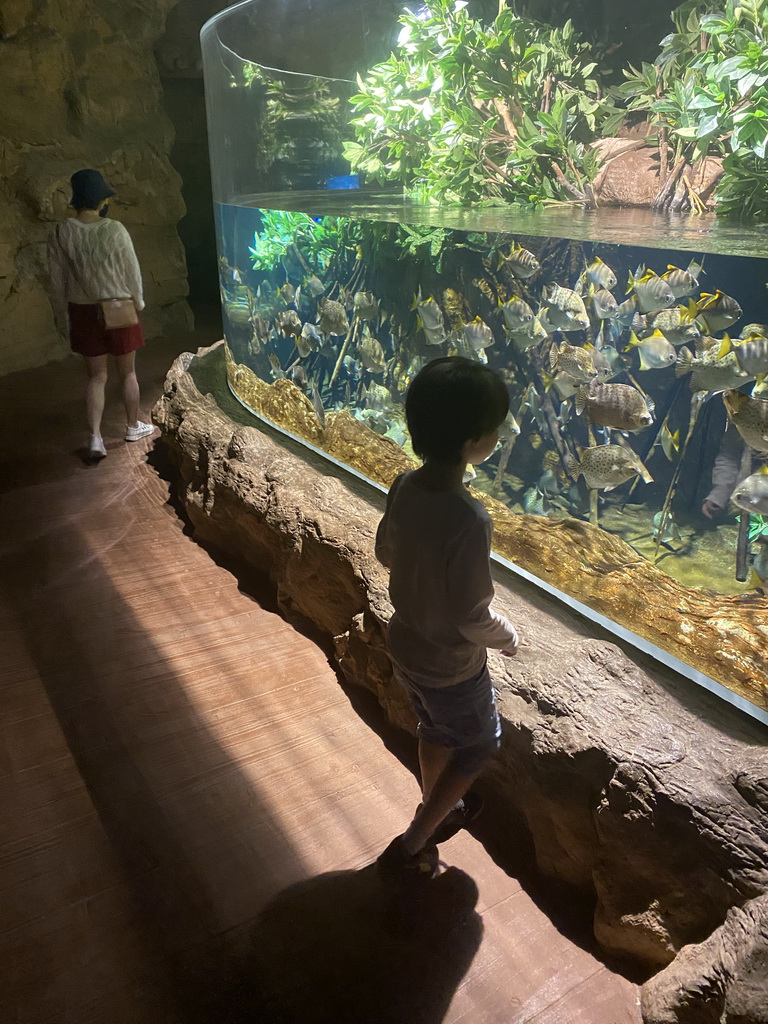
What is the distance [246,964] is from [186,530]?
8.57 ft

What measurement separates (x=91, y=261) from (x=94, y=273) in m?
0.07

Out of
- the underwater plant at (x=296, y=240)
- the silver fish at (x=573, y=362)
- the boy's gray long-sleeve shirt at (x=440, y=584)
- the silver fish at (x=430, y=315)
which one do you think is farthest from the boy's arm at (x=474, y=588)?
the underwater plant at (x=296, y=240)

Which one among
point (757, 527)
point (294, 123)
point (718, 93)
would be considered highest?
point (294, 123)

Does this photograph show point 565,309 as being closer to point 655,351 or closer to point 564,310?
point 564,310

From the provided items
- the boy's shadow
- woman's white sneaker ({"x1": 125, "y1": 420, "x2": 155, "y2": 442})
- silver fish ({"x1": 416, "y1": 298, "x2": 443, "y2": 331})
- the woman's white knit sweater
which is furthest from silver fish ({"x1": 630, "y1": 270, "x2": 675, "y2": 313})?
woman's white sneaker ({"x1": 125, "y1": 420, "x2": 155, "y2": 442})

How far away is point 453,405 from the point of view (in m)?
1.41

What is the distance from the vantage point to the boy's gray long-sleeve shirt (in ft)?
4.81

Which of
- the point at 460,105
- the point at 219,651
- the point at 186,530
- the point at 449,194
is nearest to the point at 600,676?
the point at 219,651

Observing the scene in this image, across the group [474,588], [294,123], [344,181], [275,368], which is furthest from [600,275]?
[275,368]

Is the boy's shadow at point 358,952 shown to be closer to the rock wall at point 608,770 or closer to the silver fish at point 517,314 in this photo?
the rock wall at point 608,770

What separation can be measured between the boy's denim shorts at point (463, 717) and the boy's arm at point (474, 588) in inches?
7.0

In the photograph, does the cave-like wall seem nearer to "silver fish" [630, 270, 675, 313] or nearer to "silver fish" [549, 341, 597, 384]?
"silver fish" [549, 341, 597, 384]

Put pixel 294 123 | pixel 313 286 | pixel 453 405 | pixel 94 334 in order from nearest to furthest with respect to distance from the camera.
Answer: pixel 453 405 < pixel 294 123 < pixel 313 286 < pixel 94 334

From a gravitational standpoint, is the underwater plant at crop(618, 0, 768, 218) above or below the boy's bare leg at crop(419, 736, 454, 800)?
above
